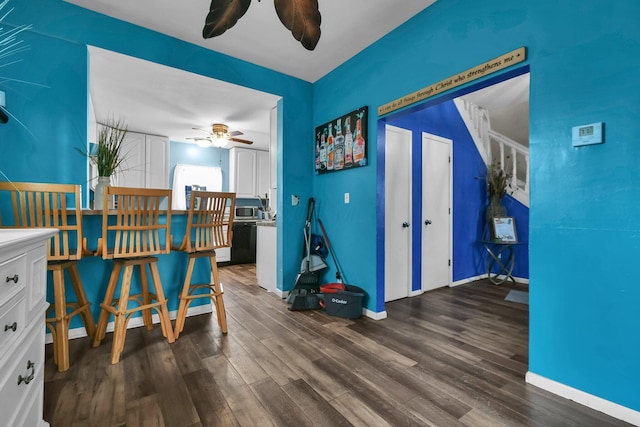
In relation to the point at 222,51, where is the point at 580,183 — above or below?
below

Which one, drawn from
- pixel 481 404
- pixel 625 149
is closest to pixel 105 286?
pixel 481 404

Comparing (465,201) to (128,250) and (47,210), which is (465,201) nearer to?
(128,250)

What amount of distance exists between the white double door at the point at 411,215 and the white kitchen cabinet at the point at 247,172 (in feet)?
12.4

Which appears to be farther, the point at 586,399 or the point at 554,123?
the point at 554,123

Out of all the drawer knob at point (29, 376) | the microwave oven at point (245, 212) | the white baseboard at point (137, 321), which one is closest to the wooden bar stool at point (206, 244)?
the white baseboard at point (137, 321)

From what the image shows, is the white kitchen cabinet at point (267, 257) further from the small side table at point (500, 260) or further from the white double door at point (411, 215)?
the small side table at point (500, 260)

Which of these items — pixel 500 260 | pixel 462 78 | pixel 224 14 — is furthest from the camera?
pixel 500 260

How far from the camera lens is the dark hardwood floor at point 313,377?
1.41m

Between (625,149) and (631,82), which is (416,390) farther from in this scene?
(631,82)

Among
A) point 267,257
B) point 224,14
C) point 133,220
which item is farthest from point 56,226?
point 267,257

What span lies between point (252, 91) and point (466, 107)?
125 inches

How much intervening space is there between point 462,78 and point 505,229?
277cm

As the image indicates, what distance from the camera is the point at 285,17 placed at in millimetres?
1556

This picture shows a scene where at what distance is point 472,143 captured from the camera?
434 cm
